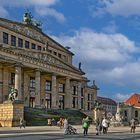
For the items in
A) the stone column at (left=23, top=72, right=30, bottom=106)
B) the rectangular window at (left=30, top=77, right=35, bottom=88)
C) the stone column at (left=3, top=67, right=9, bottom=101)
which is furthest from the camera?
the rectangular window at (left=30, top=77, right=35, bottom=88)

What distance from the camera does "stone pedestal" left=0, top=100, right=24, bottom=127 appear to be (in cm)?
5588

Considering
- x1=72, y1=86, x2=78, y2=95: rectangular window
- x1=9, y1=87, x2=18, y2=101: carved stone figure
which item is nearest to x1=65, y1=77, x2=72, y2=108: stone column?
x1=72, y1=86, x2=78, y2=95: rectangular window

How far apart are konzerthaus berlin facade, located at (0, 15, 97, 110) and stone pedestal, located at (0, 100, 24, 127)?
12942 millimetres

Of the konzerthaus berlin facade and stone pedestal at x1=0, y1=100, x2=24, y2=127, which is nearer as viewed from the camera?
stone pedestal at x1=0, y1=100, x2=24, y2=127

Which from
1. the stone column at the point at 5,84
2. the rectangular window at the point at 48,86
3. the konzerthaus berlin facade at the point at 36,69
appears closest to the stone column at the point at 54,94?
the konzerthaus berlin facade at the point at 36,69

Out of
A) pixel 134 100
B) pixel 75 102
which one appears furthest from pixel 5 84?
pixel 134 100

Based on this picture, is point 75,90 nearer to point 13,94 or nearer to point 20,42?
point 20,42

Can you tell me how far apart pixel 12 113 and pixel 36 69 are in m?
21.4

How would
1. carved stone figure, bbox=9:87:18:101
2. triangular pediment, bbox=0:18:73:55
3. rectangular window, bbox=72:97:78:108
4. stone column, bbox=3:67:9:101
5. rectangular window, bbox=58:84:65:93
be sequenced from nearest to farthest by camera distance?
carved stone figure, bbox=9:87:18:101
stone column, bbox=3:67:9:101
triangular pediment, bbox=0:18:73:55
rectangular window, bbox=58:84:65:93
rectangular window, bbox=72:97:78:108

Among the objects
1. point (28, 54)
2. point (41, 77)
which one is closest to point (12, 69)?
point (28, 54)

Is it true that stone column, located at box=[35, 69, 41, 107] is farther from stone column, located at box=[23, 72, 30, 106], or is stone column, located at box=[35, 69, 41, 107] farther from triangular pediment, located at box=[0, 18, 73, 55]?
triangular pediment, located at box=[0, 18, 73, 55]

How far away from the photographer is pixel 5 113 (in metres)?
56.8

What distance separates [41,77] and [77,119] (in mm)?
11332

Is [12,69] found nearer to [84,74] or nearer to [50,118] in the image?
[50,118]
